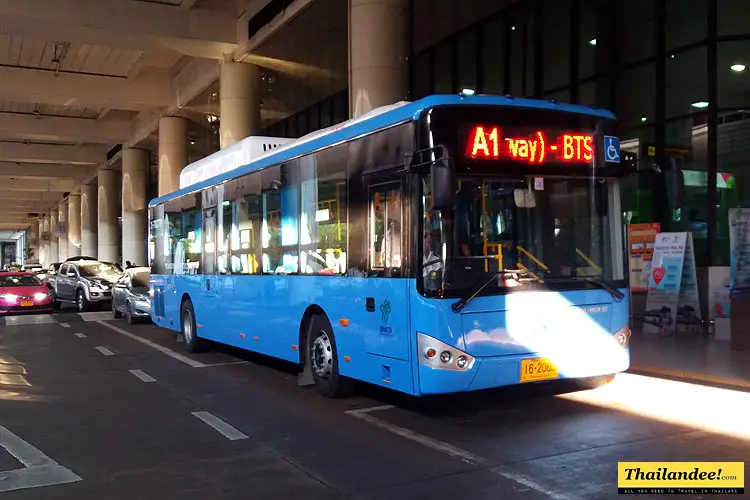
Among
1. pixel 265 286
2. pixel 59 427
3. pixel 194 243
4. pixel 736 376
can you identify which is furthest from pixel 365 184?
pixel 194 243

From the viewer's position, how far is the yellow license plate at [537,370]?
24.1 ft

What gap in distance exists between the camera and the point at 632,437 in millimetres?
6832

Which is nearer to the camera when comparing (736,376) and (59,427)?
(59,427)

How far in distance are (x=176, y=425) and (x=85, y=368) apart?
16.8 feet

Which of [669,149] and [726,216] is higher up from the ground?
[669,149]

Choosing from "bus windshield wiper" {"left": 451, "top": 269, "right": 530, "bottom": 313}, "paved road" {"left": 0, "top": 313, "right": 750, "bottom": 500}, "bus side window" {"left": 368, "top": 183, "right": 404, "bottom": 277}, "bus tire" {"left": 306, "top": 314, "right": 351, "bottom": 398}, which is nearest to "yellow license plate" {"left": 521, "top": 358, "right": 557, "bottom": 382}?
"paved road" {"left": 0, "top": 313, "right": 750, "bottom": 500}

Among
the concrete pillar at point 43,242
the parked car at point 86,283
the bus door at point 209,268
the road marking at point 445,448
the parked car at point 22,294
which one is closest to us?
the road marking at point 445,448

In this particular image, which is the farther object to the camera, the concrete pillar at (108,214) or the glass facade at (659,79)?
the concrete pillar at (108,214)

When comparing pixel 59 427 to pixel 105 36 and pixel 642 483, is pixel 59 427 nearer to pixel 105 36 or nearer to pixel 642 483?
pixel 642 483

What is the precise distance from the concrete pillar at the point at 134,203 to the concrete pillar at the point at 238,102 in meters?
21.4

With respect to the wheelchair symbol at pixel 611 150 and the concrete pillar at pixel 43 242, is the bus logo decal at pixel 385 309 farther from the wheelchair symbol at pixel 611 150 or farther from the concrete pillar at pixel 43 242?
the concrete pillar at pixel 43 242

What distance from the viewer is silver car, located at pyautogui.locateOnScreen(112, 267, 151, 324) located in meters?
20.5

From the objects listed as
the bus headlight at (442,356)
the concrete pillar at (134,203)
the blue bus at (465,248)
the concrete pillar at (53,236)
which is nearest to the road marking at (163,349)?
the blue bus at (465,248)

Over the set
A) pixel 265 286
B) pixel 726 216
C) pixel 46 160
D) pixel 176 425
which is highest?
pixel 46 160
